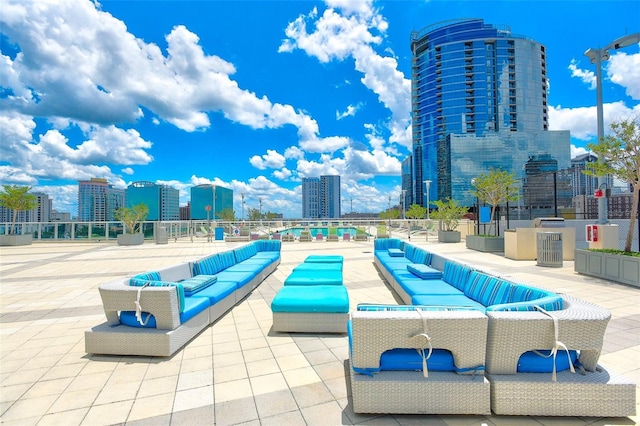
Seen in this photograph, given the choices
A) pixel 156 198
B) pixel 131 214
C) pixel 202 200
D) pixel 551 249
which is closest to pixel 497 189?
pixel 551 249

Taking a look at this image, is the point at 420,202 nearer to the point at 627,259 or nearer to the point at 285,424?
the point at 627,259

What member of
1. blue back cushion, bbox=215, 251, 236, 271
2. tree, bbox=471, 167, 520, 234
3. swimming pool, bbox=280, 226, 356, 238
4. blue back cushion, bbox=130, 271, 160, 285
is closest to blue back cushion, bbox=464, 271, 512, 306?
blue back cushion, bbox=130, 271, 160, 285

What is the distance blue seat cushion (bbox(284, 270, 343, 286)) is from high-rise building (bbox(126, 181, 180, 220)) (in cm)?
6638

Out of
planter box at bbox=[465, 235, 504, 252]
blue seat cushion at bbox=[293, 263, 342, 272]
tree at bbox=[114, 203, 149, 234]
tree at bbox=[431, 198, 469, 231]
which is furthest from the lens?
tree at bbox=[114, 203, 149, 234]

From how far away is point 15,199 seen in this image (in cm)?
1648

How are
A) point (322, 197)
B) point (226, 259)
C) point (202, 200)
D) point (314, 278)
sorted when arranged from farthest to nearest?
1. point (322, 197)
2. point (202, 200)
3. point (226, 259)
4. point (314, 278)

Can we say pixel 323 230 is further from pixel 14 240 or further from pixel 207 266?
pixel 14 240

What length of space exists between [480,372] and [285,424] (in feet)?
5.00

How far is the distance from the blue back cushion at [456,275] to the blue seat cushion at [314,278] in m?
1.78

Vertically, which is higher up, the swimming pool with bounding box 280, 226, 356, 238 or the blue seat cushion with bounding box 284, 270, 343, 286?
the swimming pool with bounding box 280, 226, 356, 238

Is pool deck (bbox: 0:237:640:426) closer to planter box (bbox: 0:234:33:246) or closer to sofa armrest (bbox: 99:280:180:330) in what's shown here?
sofa armrest (bbox: 99:280:180:330)

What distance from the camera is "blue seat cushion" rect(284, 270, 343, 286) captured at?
493cm

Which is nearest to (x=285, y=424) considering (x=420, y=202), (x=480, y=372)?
(x=480, y=372)

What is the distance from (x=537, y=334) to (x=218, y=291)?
12.8ft
